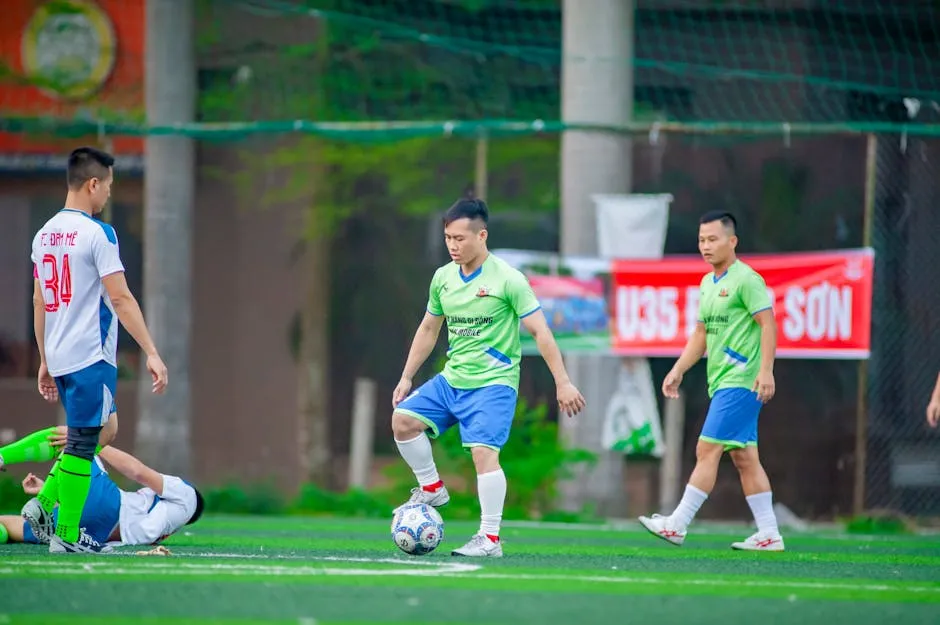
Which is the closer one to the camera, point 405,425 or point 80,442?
point 80,442

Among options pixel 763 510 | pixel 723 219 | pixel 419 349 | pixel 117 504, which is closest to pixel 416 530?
pixel 419 349

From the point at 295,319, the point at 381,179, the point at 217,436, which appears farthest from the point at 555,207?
the point at 217,436

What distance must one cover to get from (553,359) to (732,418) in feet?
5.15

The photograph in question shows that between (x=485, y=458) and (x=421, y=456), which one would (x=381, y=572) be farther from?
(x=421, y=456)

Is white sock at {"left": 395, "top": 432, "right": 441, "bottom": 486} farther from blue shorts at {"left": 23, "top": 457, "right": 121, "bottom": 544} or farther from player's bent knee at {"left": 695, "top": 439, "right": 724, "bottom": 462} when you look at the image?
player's bent knee at {"left": 695, "top": 439, "right": 724, "bottom": 462}

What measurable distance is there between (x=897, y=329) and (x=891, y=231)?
0.78 meters

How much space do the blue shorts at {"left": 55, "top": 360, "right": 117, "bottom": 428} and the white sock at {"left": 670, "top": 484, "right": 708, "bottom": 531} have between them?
133 inches

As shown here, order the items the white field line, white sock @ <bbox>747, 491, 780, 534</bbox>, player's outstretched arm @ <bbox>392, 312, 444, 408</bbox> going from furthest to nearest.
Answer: white sock @ <bbox>747, 491, 780, 534</bbox>
player's outstretched arm @ <bbox>392, 312, 444, 408</bbox>
the white field line

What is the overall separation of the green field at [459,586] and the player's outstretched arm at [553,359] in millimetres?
814

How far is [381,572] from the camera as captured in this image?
22.7 ft

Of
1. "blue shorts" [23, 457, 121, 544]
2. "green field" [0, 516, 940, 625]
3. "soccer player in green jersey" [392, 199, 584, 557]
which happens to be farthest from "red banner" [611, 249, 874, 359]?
"blue shorts" [23, 457, 121, 544]

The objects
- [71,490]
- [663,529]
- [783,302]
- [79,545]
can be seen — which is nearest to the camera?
[71,490]

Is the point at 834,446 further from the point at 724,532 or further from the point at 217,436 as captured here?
the point at 217,436

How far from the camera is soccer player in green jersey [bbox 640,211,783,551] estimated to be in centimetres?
903
